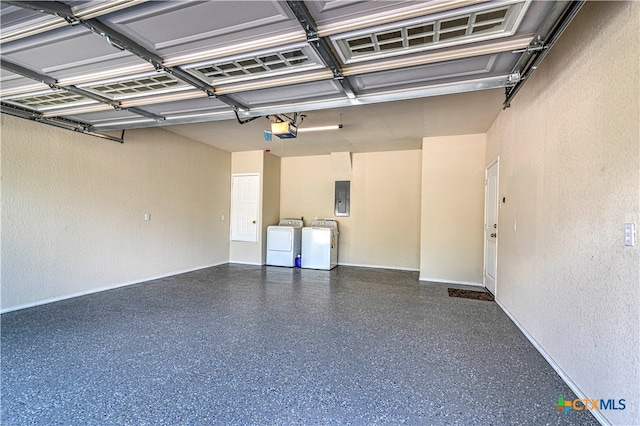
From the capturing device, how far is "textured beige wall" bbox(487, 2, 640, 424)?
1535 millimetres

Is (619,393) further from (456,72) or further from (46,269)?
(46,269)

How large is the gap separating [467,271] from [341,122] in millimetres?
3467

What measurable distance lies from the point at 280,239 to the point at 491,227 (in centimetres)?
427

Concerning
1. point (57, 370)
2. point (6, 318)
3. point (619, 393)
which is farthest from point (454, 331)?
point (6, 318)

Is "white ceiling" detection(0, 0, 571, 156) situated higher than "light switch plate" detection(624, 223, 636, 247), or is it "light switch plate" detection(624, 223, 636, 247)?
"white ceiling" detection(0, 0, 571, 156)

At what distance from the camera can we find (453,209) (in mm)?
5203

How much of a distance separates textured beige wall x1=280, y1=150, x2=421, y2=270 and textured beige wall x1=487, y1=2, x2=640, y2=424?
3444mm

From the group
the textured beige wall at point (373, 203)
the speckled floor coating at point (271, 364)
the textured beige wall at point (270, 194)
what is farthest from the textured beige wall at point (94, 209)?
the textured beige wall at point (373, 203)

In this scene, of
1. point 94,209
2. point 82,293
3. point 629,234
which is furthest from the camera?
point 94,209

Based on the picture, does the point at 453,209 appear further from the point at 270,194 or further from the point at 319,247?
the point at 270,194

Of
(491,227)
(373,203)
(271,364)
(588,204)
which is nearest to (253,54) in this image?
(271,364)

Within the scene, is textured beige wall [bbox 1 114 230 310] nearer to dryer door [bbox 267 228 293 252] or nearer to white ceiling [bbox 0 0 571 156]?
white ceiling [bbox 0 0 571 156]

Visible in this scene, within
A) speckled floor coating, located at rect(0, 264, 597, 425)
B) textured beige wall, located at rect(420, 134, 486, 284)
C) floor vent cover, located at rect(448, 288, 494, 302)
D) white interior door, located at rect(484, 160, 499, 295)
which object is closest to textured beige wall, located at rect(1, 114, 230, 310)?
speckled floor coating, located at rect(0, 264, 597, 425)

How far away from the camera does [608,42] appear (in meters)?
1.74
